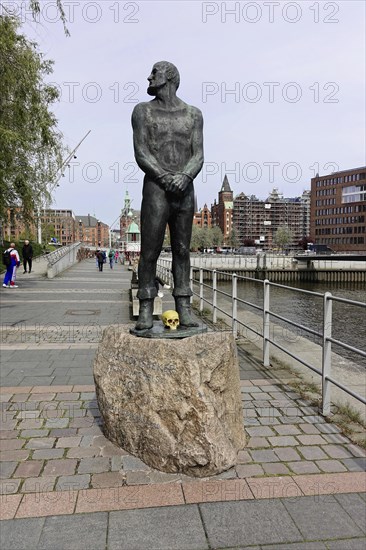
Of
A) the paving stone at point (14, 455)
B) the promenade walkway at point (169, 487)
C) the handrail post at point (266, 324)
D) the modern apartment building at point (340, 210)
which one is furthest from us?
the modern apartment building at point (340, 210)

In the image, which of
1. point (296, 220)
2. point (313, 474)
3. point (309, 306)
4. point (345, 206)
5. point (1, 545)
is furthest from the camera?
point (296, 220)

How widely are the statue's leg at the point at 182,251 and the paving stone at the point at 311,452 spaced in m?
1.45

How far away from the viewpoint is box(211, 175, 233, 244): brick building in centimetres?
13912

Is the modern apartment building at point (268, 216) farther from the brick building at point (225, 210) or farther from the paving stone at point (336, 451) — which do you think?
the paving stone at point (336, 451)

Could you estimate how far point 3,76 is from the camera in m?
12.2

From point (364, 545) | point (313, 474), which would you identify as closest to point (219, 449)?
point (313, 474)

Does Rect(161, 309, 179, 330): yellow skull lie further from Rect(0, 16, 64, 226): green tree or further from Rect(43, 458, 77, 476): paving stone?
Rect(0, 16, 64, 226): green tree

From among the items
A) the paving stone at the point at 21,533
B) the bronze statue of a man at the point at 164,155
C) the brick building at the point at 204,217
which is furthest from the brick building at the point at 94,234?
the paving stone at the point at 21,533

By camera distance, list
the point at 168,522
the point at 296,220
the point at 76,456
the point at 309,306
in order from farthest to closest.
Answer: the point at 296,220, the point at 309,306, the point at 76,456, the point at 168,522

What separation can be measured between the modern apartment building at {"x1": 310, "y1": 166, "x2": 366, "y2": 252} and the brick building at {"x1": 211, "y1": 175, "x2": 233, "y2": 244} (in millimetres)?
36320

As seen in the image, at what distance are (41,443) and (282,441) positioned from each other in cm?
219

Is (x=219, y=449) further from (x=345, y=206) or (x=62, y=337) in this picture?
(x=345, y=206)

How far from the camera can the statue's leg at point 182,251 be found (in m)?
4.31

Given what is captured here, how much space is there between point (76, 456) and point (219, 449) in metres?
1.23
